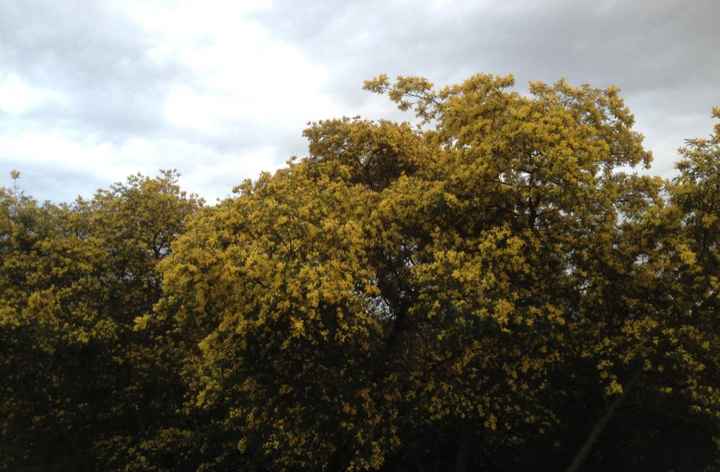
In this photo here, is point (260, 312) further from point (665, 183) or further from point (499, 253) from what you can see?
point (665, 183)

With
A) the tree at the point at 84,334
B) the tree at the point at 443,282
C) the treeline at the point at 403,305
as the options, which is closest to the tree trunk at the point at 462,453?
the treeline at the point at 403,305

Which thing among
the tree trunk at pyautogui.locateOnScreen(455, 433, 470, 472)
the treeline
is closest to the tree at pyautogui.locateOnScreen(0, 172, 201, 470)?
the treeline

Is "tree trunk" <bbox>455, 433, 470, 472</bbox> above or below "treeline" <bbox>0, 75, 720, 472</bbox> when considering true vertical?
below

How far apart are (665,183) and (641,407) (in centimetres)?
791

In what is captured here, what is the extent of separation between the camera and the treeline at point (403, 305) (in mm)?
13219

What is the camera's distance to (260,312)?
11.7m

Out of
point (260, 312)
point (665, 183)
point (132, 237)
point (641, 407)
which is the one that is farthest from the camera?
point (132, 237)

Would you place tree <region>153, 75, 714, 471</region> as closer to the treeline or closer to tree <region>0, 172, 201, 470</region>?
the treeline

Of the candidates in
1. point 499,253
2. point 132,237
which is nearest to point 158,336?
point 132,237

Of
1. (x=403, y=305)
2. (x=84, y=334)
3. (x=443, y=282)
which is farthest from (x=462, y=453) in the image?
(x=84, y=334)

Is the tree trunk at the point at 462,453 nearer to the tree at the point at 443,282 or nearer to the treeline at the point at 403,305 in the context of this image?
the treeline at the point at 403,305

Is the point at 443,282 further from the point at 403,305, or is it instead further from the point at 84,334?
the point at 84,334

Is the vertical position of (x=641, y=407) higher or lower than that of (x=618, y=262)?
lower

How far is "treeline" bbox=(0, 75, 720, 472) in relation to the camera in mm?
13219
